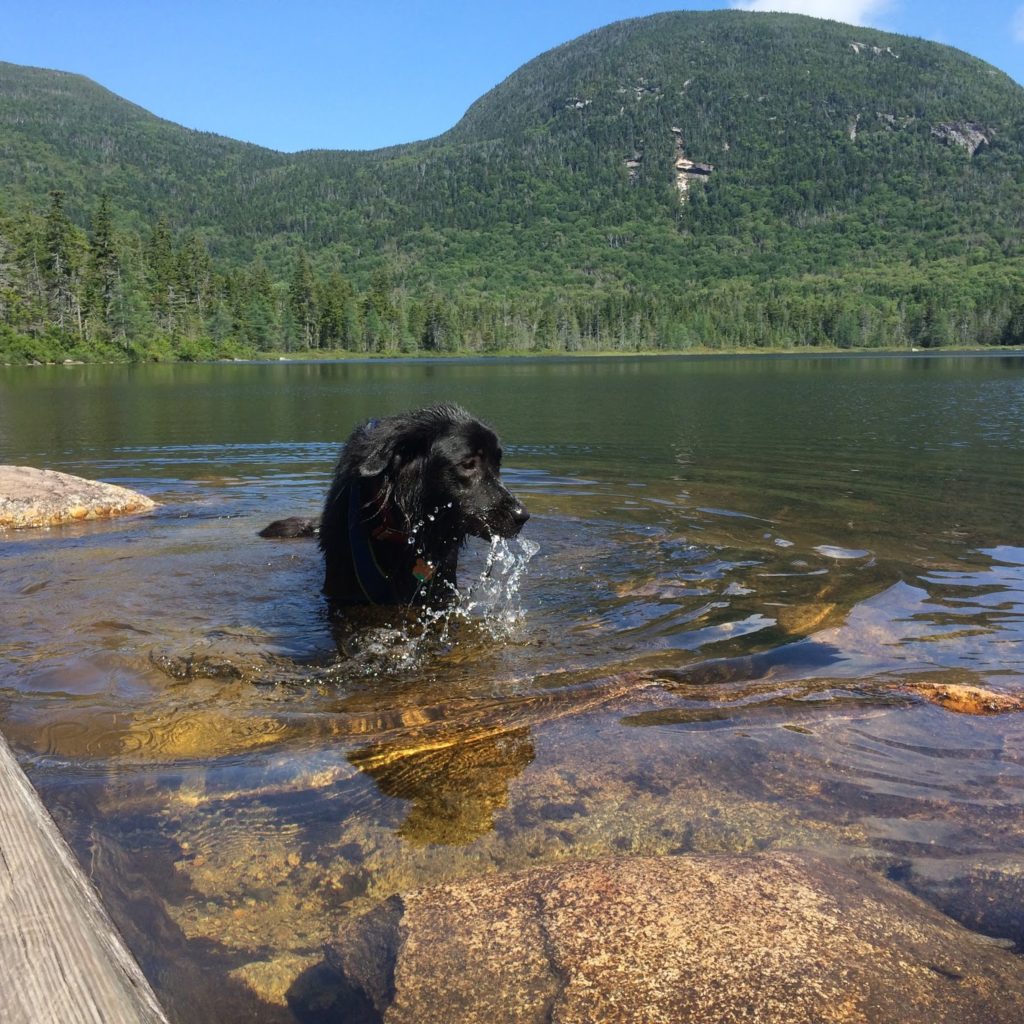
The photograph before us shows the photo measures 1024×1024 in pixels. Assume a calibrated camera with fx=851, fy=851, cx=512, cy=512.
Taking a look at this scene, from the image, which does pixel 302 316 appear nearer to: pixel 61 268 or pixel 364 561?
pixel 61 268

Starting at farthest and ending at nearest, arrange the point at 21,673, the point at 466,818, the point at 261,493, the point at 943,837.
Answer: the point at 261,493 < the point at 21,673 < the point at 466,818 < the point at 943,837

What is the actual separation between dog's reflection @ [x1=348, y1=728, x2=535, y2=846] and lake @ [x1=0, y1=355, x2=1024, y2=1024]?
2cm

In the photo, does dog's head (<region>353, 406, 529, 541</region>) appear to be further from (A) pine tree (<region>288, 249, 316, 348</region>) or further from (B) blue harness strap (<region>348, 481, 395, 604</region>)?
(A) pine tree (<region>288, 249, 316, 348</region>)

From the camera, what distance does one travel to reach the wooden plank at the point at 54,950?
1.57m

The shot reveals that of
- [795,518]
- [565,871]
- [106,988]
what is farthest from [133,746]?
[795,518]

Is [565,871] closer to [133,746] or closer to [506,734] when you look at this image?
[506,734]

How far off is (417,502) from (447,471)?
1.29ft

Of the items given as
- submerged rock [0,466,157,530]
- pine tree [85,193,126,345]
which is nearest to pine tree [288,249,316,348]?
pine tree [85,193,126,345]

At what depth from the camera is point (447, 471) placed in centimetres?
667

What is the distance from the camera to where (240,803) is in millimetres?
4004

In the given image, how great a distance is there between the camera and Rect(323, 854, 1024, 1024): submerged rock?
2.67 metres

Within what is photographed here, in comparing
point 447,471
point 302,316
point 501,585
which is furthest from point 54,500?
A: point 302,316

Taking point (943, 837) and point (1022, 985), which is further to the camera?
point (943, 837)

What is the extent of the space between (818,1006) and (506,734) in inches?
96.2
